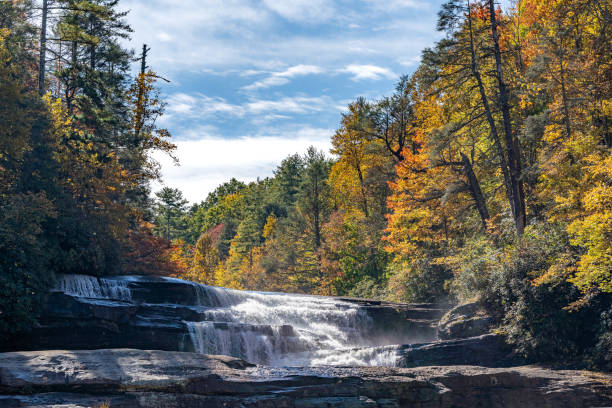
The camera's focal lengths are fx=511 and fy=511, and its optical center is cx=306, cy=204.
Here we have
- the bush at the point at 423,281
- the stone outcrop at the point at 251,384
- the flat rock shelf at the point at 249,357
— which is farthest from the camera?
the bush at the point at 423,281

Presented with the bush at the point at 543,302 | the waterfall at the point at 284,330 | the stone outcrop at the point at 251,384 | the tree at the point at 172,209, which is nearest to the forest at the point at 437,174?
the bush at the point at 543,302

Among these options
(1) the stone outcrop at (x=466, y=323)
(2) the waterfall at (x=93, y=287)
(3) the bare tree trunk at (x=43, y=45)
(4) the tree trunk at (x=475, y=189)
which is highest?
(3) the bare tree trunk at (x=43, y=45)

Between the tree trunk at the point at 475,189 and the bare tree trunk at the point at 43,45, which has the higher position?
the bare tree trunk at the point at 43,45

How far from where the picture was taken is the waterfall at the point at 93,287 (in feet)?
61.1

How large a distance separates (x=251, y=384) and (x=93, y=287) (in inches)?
416

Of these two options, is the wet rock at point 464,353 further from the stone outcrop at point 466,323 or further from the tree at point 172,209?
the tree at point 172,209

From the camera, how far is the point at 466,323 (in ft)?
63.6

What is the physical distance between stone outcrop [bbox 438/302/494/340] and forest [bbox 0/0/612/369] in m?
0.53

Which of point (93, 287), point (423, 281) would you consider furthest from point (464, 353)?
point (93, 287)

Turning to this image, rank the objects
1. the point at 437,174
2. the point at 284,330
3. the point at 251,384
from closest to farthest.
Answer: the point at 251,384 < the point at 284,330 < the point at 437,174

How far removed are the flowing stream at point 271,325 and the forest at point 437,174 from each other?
1689mm

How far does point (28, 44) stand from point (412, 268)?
25.4m

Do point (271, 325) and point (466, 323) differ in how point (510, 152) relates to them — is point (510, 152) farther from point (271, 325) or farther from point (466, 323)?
point (271, 325)

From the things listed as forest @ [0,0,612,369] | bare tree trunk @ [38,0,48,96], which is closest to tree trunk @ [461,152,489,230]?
forest @ [0,0,612,369]
